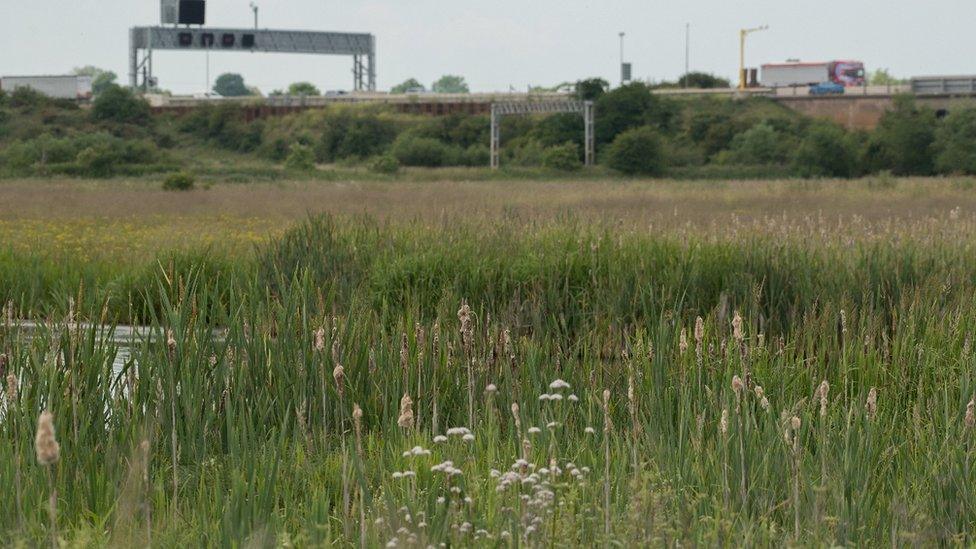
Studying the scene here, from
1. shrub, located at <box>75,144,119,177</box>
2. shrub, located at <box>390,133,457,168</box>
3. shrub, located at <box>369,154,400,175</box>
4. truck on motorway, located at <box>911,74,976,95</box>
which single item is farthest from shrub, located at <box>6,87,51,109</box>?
truck on motorway, located at <box>911,74,976,95</box>

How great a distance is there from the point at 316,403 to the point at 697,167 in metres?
58.9

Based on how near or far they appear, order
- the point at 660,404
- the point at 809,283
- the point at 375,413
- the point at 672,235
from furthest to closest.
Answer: the point at 672,235
the point at 809,283
the point at 375,413
the point at 660,404

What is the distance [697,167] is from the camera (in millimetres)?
63594

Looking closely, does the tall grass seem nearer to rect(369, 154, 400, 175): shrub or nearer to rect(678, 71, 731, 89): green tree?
rect(369, 154, 400, 175): shrub

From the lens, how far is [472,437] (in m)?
4.11

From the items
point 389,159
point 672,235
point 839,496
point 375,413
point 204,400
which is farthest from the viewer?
point 389,159

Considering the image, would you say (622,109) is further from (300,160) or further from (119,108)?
(119,108)

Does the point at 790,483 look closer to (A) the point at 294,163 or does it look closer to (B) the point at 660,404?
(B) the point at 660,404

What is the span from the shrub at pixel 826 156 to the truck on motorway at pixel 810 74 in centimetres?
3127

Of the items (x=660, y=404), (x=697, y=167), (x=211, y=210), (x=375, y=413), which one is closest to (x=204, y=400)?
(x=375, y=413)

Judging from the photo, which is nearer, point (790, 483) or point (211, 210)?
point (790, 483)

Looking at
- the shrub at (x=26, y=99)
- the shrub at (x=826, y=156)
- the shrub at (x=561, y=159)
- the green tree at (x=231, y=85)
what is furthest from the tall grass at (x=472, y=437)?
the green tree at (x=231, y=85)

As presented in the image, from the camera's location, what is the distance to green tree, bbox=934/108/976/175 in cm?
5522

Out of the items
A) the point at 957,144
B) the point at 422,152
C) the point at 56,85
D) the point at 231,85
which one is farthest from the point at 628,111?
the point at 231,85
